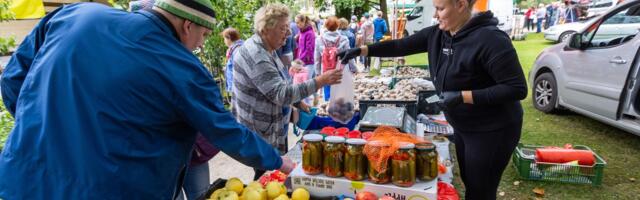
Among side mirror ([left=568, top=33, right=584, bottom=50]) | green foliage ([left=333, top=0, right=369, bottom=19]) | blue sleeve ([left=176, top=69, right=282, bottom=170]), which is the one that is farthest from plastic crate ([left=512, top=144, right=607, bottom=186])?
green foliage ([left=333, top=0, right=369, bottom=19])

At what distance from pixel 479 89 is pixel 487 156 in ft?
1.25

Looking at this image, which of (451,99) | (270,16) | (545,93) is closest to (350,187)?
(451,99)

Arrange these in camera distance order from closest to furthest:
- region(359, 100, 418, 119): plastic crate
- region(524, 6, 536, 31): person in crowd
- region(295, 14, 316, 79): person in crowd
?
region(359, 100, 418, 119): plastic crate, region(295, 14, 316, 79): person in crowd, region(524, 6, 536, 31): person in crowd

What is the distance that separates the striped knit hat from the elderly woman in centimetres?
100

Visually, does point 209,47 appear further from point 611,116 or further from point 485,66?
point 611,116

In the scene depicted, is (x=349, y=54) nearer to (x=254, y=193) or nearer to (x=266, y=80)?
(x=266, y=80)

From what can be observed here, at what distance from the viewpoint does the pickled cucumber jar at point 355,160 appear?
1.81 metres

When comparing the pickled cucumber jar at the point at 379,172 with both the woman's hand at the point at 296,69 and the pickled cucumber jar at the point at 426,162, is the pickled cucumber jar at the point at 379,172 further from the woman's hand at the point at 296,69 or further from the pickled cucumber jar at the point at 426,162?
the woman's hand at the point at 296,69

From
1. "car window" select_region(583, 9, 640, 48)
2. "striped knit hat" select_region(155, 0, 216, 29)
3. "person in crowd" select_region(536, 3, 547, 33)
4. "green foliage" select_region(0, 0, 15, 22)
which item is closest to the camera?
"striped knit hat" select_region(155, 0, 216, 29)

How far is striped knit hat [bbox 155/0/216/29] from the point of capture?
1313mm

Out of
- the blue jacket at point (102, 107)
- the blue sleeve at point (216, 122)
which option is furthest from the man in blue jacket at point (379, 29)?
the blue jacket at point (102, 107)

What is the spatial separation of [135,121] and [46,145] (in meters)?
0.29

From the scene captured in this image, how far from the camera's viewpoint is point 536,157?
12.8 feet

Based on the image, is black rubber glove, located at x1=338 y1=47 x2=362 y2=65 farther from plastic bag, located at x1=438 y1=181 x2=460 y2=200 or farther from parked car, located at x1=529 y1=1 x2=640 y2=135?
parked car, located at x1=529 y1=1 x2=640 y2=135
